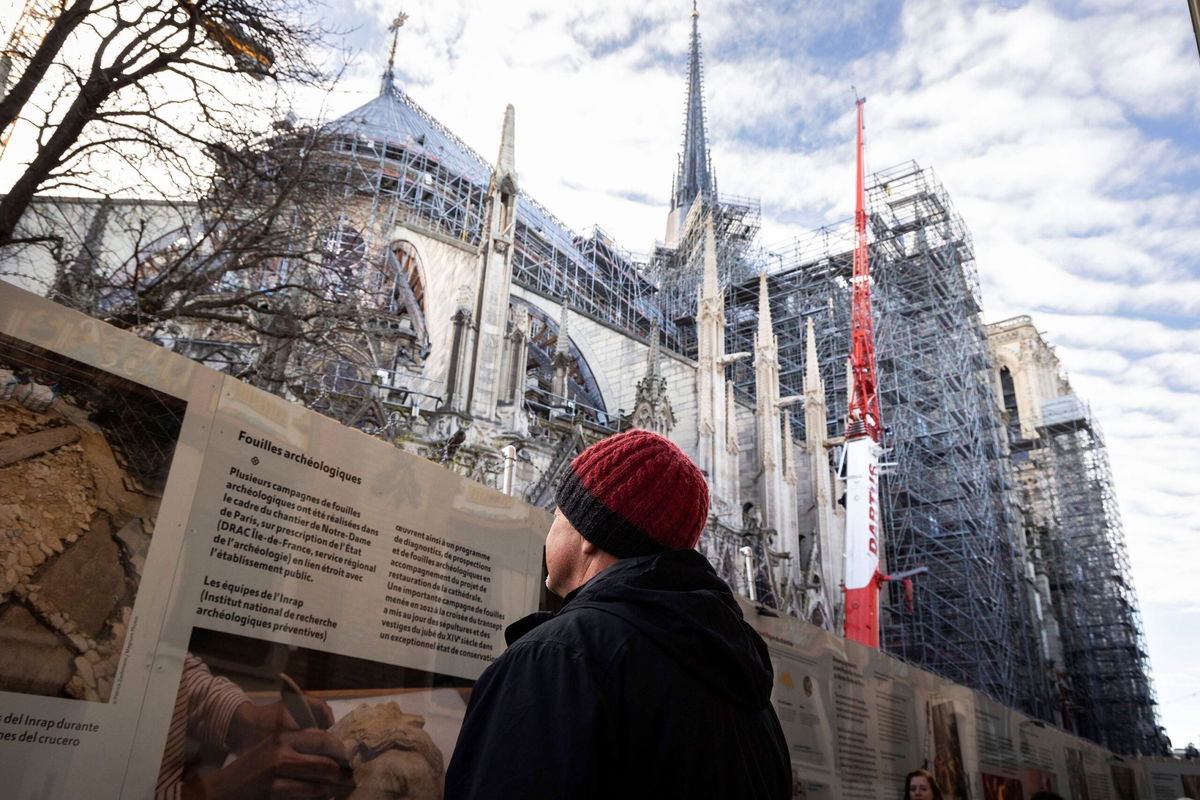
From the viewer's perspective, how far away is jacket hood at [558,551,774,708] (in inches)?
53.7

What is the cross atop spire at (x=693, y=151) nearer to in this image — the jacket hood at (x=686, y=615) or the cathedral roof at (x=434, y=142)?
the cathedral roof at (x=434, y=142)

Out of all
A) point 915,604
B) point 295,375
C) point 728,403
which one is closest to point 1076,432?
point 915,604

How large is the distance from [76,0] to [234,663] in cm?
480

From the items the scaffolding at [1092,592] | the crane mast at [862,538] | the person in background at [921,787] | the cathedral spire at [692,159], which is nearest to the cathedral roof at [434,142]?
the crane mast at [862,538]

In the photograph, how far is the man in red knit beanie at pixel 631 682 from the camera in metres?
1.21

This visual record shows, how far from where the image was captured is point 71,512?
214 cm

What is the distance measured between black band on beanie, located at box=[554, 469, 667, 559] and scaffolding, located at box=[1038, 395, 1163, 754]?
36.0 meters

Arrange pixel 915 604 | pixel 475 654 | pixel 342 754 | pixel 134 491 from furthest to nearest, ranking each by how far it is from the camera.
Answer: pixel 915 604 < pixel 475 654 < pixel 342 754 < pixel 134 491

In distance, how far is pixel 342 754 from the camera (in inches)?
102

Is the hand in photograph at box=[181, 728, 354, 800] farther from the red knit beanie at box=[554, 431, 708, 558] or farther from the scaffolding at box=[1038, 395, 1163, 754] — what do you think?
the scaffolding at box=[1038, 395, 1163, 754]

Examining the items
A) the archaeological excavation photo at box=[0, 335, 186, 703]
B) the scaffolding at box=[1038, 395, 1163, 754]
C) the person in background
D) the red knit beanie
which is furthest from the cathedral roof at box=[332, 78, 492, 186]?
the red knit beanie

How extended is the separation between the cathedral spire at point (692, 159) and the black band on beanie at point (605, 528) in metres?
51.5

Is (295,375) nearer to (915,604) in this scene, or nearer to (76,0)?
(76,0)

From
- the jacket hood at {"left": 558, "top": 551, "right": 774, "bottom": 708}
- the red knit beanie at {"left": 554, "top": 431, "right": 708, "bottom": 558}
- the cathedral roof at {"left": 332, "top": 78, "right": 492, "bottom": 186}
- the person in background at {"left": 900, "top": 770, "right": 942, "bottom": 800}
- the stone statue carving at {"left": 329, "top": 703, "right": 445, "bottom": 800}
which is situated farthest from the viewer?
the cathedral roof at {"left": 332, "top": 78, "right": 492, "bottom": 186}
